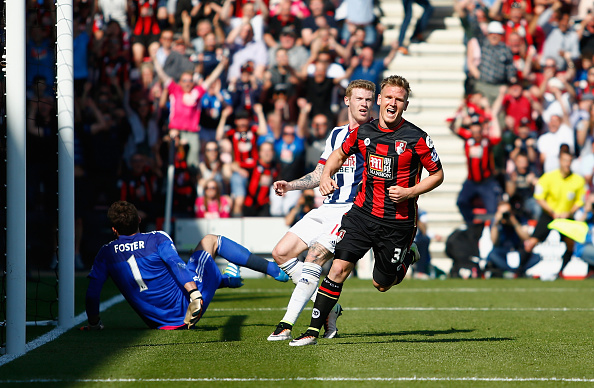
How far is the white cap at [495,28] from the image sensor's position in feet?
52.0

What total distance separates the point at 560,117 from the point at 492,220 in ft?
8.33

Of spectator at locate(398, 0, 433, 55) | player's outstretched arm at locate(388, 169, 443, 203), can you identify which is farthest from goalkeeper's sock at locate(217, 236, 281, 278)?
spectator at locate(398, 0, 433, 55)

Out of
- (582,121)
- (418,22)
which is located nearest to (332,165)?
(582,121)

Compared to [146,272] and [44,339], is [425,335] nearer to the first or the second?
[146,272]

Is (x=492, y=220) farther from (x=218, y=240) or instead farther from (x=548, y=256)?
(x=218, y=240)

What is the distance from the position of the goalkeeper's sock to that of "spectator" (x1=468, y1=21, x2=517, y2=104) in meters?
9.13

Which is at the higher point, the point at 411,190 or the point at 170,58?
the point at 170,58

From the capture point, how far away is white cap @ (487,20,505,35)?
1586 centimetres

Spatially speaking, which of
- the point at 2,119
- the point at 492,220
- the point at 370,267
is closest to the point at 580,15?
the point at 492,220

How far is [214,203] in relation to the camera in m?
14.2

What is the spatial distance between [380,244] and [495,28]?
10566mm

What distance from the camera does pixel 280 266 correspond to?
7.37 metres

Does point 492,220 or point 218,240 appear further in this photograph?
point 492,220

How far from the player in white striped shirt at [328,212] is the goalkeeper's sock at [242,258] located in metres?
0.39
